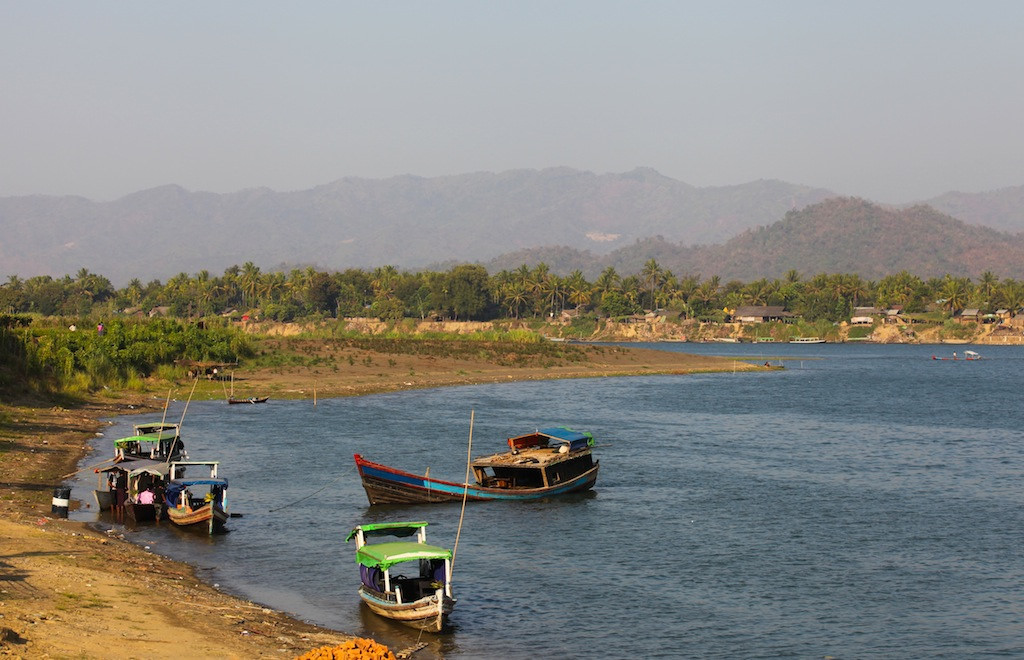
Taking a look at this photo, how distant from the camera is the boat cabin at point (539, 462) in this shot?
44.8 metres

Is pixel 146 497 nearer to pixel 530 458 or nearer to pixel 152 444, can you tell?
pixel 152 444

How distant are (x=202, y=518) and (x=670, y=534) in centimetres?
1703

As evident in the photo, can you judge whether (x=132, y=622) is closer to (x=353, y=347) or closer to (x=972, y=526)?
(x=972, y=526)

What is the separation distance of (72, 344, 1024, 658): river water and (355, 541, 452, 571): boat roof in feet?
5.15

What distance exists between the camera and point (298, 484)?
4650cm

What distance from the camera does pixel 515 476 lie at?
45406 mm

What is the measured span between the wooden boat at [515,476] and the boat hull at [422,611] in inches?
560

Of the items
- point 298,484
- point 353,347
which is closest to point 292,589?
point 298,484

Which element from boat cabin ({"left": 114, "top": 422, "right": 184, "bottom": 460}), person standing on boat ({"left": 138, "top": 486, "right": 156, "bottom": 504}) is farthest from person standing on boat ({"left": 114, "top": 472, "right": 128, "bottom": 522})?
boat cabin ({"left": 114, "top": 422, "right": 184, "bottom": 460})

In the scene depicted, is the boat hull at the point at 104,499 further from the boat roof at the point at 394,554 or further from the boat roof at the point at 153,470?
the boat roof at the point at 394,554

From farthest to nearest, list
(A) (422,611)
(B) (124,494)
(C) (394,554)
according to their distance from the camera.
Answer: (B) (124,494), (C) (394,554), (A) (422,611)

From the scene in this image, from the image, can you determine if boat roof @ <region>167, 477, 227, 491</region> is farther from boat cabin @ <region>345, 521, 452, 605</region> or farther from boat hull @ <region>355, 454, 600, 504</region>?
boat cabin @ <region>345, 521, 452, 605</region>

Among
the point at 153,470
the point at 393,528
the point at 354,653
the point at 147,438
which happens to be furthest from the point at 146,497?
the point at 354,653

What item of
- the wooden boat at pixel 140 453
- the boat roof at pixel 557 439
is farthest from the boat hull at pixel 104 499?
the boat roof at pixel 557 439
